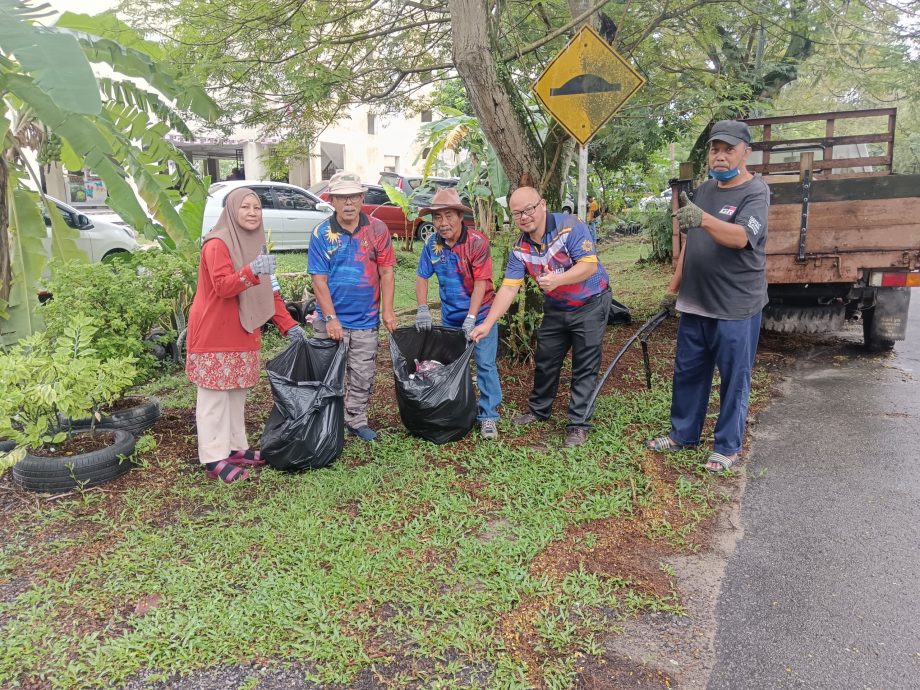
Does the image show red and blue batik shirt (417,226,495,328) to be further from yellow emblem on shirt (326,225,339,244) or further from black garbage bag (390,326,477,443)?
yellow emblem on shirt (326,225,339,244)

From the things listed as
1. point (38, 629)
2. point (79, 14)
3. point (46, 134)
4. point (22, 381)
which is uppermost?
point (79, 14)

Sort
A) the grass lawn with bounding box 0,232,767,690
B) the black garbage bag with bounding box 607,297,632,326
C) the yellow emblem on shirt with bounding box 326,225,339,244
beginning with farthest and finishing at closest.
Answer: the black garbage bag with bounding box 607,297,632,326, the yellow emblem on shirt with bounding box 326,225,339,244, the grass lawn with bounding box 0,232,767,690

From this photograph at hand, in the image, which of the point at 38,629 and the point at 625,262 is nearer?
the point at 38,629

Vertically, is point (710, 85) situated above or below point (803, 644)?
above

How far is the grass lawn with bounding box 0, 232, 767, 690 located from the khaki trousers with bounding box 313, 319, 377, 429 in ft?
0.87

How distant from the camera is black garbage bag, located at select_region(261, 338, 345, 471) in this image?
3.87m

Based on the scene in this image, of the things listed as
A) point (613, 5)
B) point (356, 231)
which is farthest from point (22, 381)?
point (613, 5)

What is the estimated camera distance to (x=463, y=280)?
449 cm

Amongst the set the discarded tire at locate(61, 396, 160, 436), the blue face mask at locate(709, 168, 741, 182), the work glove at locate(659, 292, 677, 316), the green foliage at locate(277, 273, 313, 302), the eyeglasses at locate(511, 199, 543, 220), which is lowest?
the discarded tire at locate(61, 396, 160, 436)

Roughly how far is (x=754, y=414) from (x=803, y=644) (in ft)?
9.23

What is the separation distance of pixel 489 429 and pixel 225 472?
171cm

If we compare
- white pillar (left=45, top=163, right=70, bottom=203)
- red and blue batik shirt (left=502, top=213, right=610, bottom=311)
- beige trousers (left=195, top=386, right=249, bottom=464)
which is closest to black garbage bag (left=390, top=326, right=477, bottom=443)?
red and blue batik shirt (left=502, top=213, right=610, bottom=311)

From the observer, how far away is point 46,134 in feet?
15.6

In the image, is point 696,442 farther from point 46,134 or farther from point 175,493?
point 46,134
